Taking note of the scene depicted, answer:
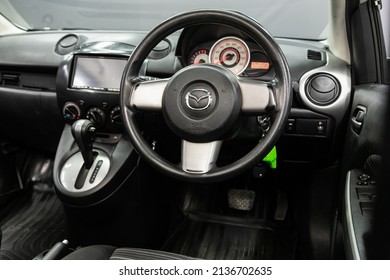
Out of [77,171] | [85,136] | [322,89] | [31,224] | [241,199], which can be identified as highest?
[322,89]

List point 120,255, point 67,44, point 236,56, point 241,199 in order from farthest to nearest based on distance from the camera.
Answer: point 241,199 < point 67,44 < point 236,56 < point 120,255

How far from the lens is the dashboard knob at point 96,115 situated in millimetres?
1451

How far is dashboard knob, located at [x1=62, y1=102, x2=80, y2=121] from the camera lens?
1.46m

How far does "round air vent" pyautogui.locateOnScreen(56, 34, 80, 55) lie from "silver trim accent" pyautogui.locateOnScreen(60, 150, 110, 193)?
1.85 ft

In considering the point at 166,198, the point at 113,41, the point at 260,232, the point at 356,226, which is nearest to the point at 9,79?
the point at 113,41

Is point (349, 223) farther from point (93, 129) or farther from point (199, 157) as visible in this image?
point (93, 129)

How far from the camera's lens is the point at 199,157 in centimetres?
105

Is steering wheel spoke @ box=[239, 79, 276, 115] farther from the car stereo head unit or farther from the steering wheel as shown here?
the car stereo head unit

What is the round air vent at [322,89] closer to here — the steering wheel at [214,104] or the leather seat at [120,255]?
the steering wheel at [214,104]

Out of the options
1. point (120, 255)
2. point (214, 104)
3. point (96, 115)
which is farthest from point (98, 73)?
point (120, 255)

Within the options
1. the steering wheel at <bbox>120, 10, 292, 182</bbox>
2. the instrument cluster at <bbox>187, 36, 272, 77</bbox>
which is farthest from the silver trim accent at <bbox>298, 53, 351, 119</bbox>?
the steering wheel at <bbox>120, 10, 292, 182</bbox>

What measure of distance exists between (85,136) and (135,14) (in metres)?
1.19

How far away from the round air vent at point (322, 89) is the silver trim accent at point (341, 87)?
0.01 m
